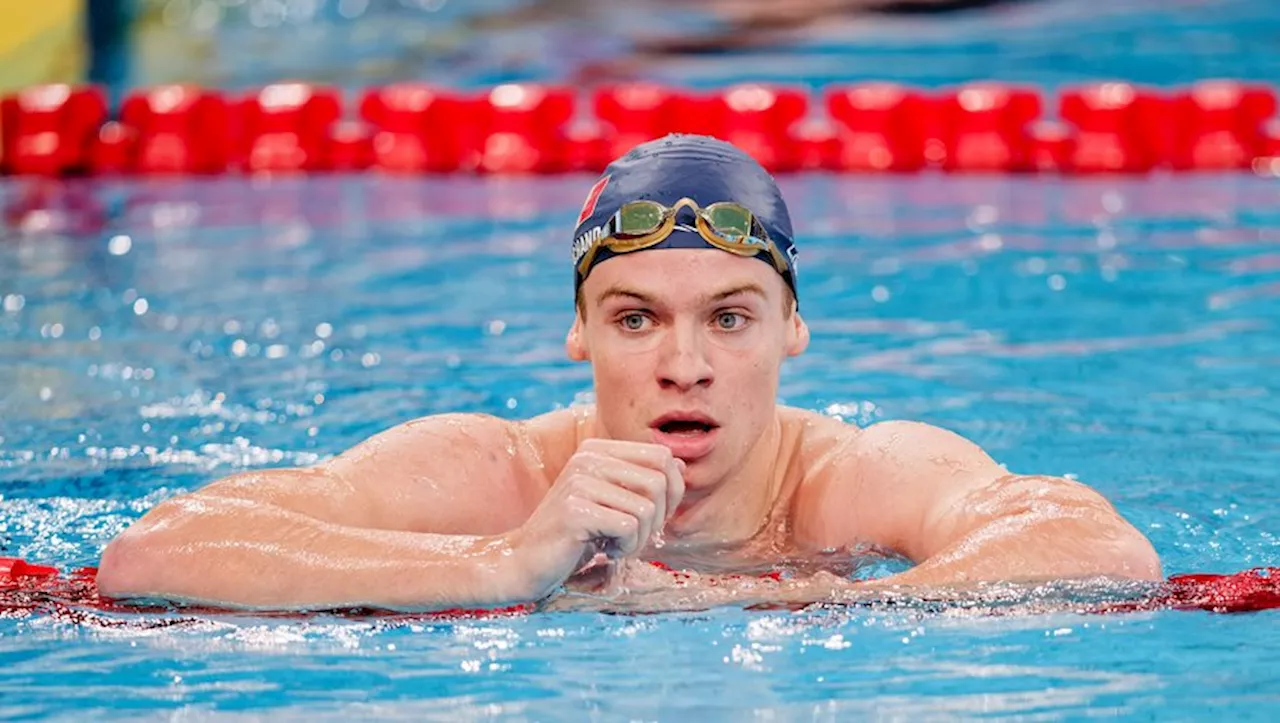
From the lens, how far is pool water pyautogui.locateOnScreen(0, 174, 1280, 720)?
3406 mm

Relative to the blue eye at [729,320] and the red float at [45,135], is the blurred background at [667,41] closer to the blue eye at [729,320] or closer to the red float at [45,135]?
the red float at [45,135]

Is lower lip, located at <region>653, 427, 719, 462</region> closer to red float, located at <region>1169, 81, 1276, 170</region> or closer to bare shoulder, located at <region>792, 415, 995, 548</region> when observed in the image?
bare shoulder, located at <region>792, 415, 995, 548</region>

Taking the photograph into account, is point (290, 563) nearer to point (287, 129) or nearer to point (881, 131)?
point (881, 131)

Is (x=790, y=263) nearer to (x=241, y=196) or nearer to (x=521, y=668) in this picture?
(x=521, y=668)

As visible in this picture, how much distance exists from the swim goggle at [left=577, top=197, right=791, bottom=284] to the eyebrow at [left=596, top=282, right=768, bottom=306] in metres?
0.08

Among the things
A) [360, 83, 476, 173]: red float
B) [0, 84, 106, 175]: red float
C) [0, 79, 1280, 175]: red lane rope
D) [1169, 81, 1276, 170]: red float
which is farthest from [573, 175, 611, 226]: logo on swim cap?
[0, 84, 106, 175]: red float

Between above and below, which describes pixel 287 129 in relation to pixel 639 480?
above

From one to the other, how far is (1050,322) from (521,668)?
5.44 meters

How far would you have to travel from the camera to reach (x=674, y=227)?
13.0 ft

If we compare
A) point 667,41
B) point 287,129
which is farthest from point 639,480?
point 667,41

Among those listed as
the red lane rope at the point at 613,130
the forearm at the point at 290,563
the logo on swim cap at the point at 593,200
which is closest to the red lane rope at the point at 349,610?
the forearm at the point at 290,563

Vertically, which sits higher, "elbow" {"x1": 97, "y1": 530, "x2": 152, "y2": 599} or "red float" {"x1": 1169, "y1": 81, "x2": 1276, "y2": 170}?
"red float" {"x1": 1169, "y1": 81, "x2": 1276, "y2": 170}

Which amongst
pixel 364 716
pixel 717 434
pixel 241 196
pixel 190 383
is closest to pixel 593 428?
pixel 717 434

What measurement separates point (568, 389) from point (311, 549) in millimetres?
3563
